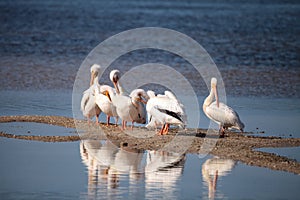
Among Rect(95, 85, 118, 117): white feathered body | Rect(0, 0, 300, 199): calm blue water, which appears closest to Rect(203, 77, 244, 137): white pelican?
Rect(0, 0, 300, 199): calm blue water

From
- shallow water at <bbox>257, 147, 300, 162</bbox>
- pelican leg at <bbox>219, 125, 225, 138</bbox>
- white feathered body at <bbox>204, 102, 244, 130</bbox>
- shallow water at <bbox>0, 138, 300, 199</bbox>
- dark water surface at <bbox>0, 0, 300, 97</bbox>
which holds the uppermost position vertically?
dark water surface at <bbox>0, 0, 300, 97</bbox>

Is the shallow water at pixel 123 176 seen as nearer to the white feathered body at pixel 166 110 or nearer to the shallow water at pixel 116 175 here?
the shallow water at pixel 116 175

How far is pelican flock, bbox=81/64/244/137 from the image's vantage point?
36.4 feet

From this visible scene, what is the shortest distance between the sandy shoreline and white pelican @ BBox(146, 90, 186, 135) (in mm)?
205

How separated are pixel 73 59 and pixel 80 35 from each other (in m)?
9.10

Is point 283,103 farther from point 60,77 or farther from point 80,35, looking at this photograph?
point 80,35

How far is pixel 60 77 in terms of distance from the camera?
18219mm

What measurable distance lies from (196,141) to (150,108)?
992 mm

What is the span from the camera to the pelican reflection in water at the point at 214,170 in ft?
27.5

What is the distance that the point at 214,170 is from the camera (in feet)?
29.7

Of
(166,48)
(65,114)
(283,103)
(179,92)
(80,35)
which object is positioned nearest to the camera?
(65,114)

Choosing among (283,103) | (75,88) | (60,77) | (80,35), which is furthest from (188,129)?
(80,35)

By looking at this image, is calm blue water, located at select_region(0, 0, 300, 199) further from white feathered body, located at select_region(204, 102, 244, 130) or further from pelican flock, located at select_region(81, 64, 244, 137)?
pelican flock, located at select_region(81, 64, 244, 137)

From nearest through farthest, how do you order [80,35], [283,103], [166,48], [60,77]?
[283,103] → [60,77] → [166,48] → [80,35]
